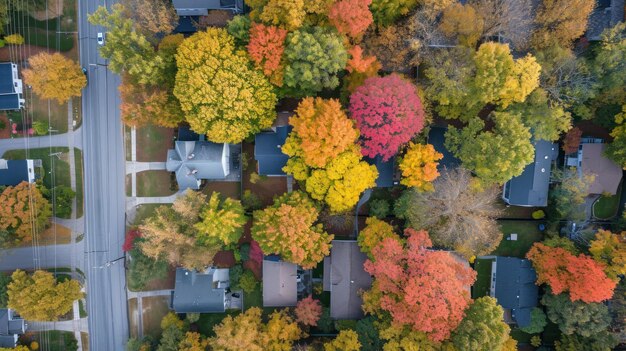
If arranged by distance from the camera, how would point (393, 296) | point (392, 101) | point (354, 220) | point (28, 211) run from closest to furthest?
point (392, 101) → point (393, 296) → point (28, 211) → point (354, 220)

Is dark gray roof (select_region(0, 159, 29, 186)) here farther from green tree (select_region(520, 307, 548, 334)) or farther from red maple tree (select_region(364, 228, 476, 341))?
green tree (select_region(520, 307, 548, 334))

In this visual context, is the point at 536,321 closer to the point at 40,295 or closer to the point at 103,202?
the point at 103,202

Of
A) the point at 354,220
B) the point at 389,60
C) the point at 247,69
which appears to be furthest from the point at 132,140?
the point at 389,60

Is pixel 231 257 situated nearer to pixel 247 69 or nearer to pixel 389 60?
pixel 247 69

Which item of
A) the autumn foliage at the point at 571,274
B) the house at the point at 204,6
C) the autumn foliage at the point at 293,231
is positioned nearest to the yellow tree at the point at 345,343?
the autumn foliage at the point at 293,231

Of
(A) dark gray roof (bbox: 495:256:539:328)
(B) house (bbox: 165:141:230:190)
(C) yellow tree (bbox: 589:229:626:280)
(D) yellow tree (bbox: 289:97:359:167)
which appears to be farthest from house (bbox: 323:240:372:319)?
(C) yellow tree (bbox: 589:229:626:280)

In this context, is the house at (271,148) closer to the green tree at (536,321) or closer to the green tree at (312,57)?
the green tree at (312,57)
